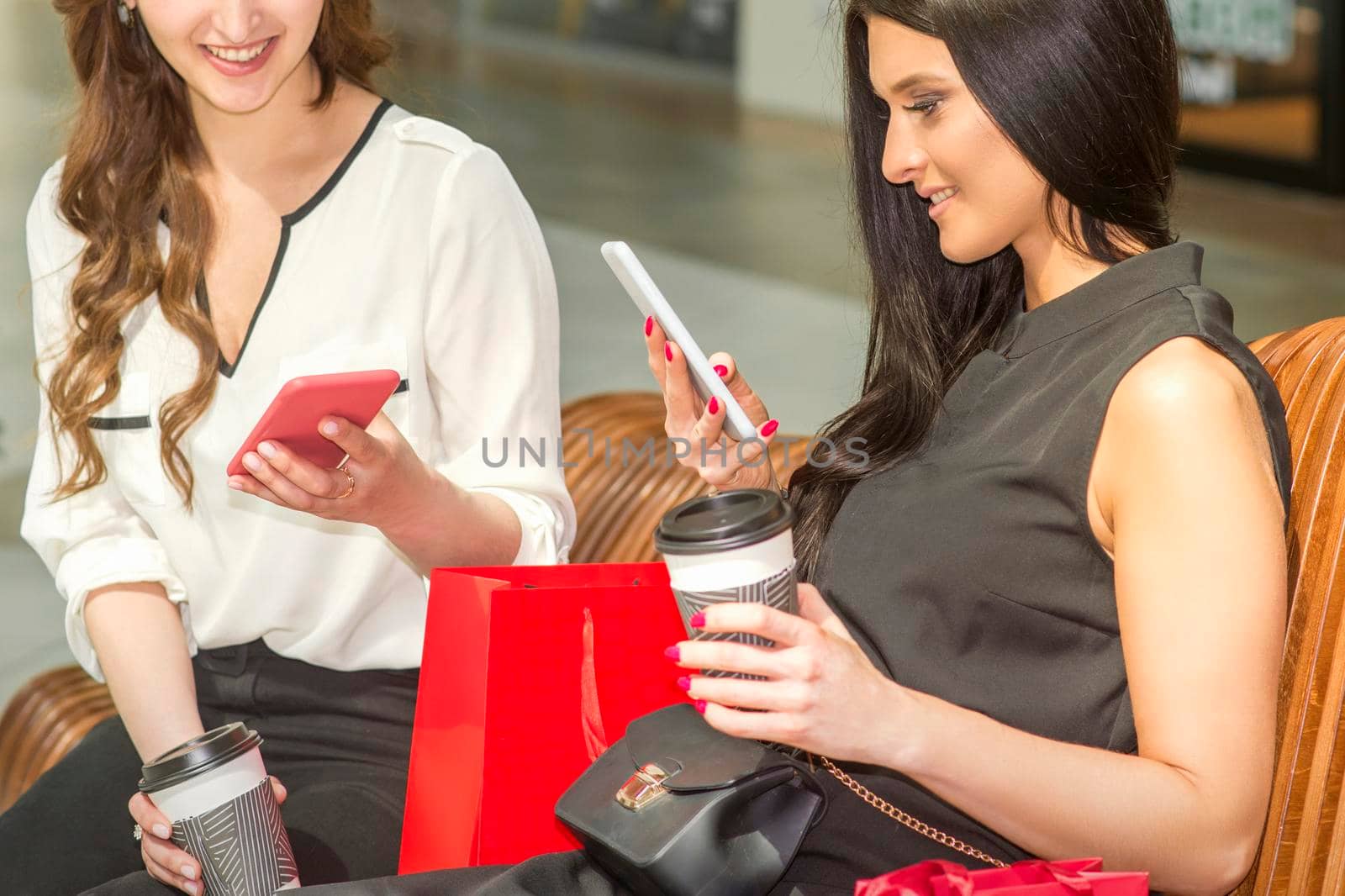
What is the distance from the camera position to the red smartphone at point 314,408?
1578 mm

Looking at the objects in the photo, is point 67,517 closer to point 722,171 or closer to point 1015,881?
point 1015,881

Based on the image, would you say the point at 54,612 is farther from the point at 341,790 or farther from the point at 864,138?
the point at 864,138

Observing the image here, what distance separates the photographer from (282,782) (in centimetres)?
201

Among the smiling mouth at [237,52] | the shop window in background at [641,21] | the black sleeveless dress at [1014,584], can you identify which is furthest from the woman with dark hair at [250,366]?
the shop window in background at [641,21]

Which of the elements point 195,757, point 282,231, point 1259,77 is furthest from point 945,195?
point 1259,77

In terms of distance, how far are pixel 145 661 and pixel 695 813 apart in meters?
0.90

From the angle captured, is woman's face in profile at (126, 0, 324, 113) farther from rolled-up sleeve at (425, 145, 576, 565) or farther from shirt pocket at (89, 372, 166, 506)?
shirt pocket at (89, 372, 166, 506)

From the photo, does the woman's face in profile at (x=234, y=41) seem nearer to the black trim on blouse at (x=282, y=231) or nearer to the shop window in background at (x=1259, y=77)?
the black trim on blouse at (x=282, y=231)

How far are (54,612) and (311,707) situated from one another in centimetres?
228

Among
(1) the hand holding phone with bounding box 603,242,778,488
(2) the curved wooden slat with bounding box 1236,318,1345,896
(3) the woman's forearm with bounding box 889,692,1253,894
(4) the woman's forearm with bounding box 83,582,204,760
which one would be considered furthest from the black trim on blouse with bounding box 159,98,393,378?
(2) the curved wooden slat with bounding box 1236,318,1345,896

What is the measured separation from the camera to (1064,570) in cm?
159

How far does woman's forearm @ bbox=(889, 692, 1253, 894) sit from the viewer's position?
139 cm

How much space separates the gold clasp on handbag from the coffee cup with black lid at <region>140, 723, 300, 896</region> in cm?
40

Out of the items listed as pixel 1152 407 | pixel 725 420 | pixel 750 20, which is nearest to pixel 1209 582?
pixel 1152 407
